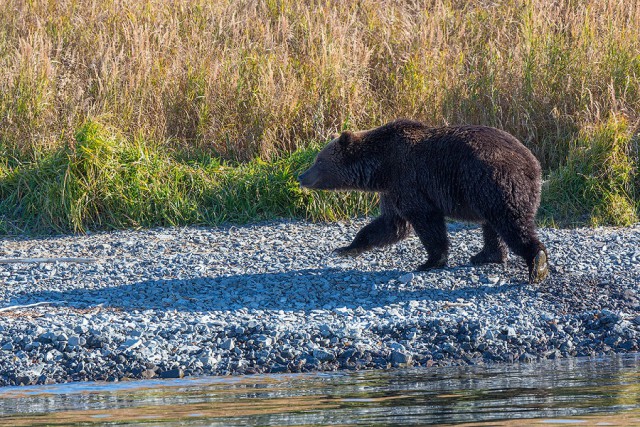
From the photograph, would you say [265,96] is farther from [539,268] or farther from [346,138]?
[539,268]

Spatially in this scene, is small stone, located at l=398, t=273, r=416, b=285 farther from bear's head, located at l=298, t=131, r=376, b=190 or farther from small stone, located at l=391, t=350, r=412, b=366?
small stone, located at l=391, t=350, r=412, b=366

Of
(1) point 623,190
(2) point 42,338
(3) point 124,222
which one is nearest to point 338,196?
(3) point 124,222

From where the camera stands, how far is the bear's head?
9.05 metres

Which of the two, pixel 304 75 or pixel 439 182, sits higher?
pixel 439 182

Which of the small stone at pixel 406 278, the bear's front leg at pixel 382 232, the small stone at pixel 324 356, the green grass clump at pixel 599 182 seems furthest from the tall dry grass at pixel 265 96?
the small stone at pixel 324 356

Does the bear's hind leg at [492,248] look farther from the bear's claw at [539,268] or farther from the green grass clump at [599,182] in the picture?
the green grass clump at [599,182]

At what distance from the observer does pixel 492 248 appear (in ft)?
27.9

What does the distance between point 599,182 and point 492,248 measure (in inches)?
101

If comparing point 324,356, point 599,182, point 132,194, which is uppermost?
point 324,356

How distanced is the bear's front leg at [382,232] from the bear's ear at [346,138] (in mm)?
860

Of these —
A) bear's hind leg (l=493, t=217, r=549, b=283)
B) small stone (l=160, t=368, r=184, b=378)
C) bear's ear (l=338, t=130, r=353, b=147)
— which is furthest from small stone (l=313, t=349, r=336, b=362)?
bear's ear (l=338, t=130, r=353, b=147)

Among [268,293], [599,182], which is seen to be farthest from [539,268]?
[599,182]

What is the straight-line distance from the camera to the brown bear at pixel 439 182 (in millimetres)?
7855

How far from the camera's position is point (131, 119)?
38.5 feet
